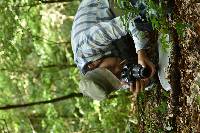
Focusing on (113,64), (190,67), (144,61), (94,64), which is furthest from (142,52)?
(190,67)

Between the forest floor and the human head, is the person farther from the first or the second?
the forest floor

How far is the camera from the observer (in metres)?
2.23

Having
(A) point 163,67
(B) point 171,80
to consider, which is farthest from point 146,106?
(B) point 171,80

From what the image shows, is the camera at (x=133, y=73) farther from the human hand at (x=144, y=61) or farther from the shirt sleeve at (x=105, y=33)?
the shirt sleeve at (x=105, y=33)

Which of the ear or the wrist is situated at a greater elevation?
the wrist

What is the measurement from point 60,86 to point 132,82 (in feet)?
10.4

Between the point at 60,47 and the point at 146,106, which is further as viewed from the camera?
the point at 60,47

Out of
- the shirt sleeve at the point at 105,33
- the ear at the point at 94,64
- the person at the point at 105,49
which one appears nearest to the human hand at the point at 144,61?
the person at the point at 105,49

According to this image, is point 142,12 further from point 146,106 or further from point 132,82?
point 146,106

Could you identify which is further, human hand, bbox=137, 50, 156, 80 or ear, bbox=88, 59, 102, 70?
ear, bbox=88, 59, 102, 70

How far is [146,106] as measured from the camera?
2520 mm

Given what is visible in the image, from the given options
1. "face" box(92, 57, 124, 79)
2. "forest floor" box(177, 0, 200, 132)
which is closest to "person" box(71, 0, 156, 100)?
"face" box(92, 57, 124, 79)

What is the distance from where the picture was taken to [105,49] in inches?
96.8

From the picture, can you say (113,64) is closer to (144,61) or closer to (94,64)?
(94,64)
